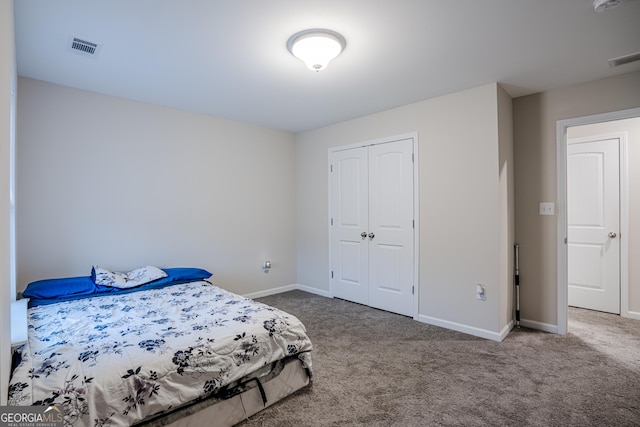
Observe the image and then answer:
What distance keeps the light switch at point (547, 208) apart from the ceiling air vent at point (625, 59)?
51.2 inches

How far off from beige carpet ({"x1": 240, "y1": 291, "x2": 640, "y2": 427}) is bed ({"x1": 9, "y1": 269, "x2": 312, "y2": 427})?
243 millimetres

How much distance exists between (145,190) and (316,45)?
2.56m

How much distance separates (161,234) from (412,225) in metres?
2.94

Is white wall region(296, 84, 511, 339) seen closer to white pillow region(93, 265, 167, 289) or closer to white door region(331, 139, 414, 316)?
white door region(331, 139, 414, 316)

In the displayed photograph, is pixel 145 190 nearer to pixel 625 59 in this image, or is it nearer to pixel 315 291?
pixel 315 291

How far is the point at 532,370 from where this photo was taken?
2.40m

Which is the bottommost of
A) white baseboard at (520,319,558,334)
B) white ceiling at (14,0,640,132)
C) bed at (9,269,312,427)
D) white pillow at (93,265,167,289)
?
white baseboard at (520,319,558,334)

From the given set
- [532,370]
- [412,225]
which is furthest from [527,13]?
[532,370]

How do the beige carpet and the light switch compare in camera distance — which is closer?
the beige carpet

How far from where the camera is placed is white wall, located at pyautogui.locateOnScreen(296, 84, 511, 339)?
3.01 meters

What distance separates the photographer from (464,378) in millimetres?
2295

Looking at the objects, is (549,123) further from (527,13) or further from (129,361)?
(129,361)

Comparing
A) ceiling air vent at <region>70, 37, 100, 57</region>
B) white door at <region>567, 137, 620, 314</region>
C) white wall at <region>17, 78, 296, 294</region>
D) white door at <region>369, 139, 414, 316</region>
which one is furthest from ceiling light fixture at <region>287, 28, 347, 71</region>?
white door at <region>567, 137, 620, 314</region>

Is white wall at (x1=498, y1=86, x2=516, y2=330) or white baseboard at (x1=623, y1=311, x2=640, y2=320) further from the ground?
white wall at (x1=498, y1=86, x2=516, y2=330)
